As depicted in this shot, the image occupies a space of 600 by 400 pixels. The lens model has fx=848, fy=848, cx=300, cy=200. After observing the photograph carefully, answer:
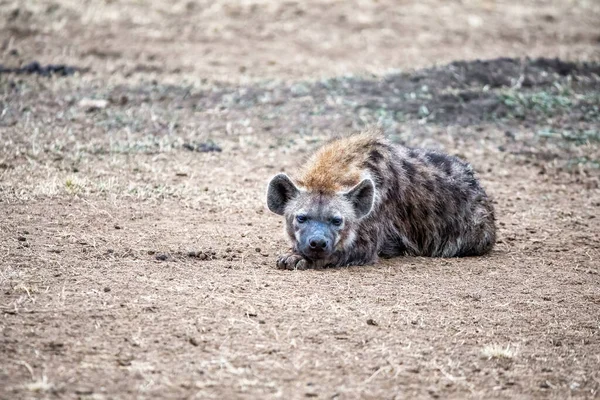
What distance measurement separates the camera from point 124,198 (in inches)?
253

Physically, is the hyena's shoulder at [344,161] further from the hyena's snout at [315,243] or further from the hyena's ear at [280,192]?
the hyena's snout at [315,243]

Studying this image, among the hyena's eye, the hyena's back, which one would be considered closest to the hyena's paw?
the hyena's eye

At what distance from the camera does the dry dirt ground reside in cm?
368

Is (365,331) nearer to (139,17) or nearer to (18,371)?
(18,371)

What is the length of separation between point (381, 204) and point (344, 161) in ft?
1.26

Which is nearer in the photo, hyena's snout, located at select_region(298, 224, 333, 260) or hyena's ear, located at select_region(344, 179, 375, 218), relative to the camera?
hyena's snout, located at select_region(298, 224, 333, 260)

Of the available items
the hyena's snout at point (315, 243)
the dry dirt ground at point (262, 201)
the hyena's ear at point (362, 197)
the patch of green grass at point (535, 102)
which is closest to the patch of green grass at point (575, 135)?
the dry dirt ground at point (262, 201)

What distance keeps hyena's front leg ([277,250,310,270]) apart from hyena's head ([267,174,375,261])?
0.04 metres

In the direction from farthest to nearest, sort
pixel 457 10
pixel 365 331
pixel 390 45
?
pixel 457 10 → pixel 390 45 → pixel 365 331

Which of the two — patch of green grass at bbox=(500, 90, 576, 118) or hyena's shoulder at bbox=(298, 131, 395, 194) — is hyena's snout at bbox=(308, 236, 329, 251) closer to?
hyena's shoulder at bbox=(298, 131, 395, 194)

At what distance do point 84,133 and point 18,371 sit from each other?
498cm

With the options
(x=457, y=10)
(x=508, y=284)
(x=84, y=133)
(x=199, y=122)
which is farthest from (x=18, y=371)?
(x=457, y=10)

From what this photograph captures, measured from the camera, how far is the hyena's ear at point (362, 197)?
538cm

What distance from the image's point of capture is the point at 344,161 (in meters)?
5.68
